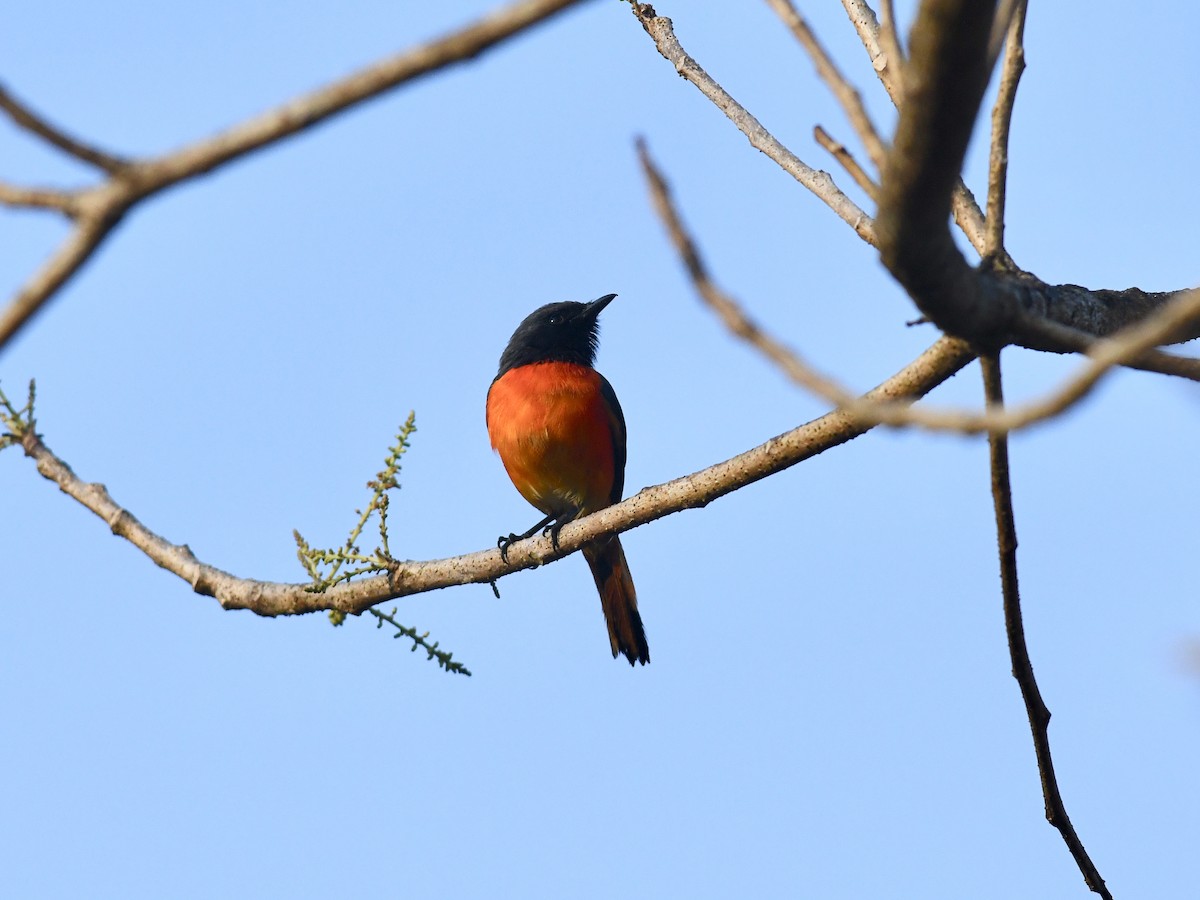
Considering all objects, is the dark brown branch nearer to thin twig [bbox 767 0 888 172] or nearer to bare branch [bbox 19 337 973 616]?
thin twig [bbox 767 0 888 172]

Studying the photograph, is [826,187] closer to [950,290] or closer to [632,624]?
[950,290]

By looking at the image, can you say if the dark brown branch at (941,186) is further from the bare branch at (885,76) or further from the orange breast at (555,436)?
the orange breast at (555,436)

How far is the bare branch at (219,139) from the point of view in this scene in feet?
4.24

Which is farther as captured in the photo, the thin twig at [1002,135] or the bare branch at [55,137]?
the thin twig at [1002,135]

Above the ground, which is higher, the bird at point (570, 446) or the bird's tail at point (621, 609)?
the bird at point (570, 446)

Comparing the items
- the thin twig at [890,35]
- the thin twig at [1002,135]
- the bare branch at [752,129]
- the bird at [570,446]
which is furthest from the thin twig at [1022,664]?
the bird at [570,446]

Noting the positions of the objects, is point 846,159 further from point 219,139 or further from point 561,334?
point 561,334

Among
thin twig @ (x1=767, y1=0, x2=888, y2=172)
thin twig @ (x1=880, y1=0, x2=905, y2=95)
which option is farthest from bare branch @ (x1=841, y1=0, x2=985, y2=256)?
thin twig @ (x1=767, y1=0, x2=888, y2=172)

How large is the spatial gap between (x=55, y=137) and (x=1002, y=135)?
5.40 feet

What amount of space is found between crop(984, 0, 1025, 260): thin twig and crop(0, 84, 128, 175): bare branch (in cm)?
141

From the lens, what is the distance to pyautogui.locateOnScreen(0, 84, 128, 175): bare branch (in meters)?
1.32

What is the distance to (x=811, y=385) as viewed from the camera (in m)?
1.57

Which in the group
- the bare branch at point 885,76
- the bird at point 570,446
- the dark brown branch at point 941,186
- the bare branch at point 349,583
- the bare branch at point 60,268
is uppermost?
the bird at point 570,446

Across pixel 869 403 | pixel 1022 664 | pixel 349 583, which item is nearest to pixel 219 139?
pixel 869 403
